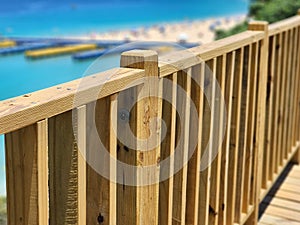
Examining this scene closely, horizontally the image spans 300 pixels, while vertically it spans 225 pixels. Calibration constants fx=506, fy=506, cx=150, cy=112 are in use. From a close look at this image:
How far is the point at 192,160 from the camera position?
6.59 feet

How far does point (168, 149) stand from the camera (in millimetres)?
1798

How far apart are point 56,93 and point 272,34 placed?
5.94ft

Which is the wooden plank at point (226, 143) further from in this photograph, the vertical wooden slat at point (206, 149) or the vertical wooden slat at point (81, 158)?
the vertical wooden slat at point (81, 158)

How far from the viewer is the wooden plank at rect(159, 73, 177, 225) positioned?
1.75 m

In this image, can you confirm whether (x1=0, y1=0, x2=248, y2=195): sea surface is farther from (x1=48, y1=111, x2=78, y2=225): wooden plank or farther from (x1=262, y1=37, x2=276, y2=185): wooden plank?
(x1=262, y1=37, x2=276, y2=185): wooden plank

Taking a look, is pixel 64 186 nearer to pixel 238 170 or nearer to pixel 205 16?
pixel 238 170

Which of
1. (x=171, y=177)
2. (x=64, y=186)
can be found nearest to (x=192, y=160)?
(x=171, y=177)

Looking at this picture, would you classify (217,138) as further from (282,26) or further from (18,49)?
(18,49)

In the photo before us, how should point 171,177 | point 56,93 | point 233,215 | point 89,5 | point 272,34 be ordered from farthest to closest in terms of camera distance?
1. point 89,5
2. point 272,34
3. point 233,215
4. point 171,177
5. point 56,93

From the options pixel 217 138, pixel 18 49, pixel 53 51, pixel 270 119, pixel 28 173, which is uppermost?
pixel 28 173

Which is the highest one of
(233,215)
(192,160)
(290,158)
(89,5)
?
(192,160)

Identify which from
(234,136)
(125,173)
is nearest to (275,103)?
(234,136)

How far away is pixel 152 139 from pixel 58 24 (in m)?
32.9

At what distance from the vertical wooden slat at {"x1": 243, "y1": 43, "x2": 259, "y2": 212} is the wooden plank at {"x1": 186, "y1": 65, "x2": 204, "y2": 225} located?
0.67m
